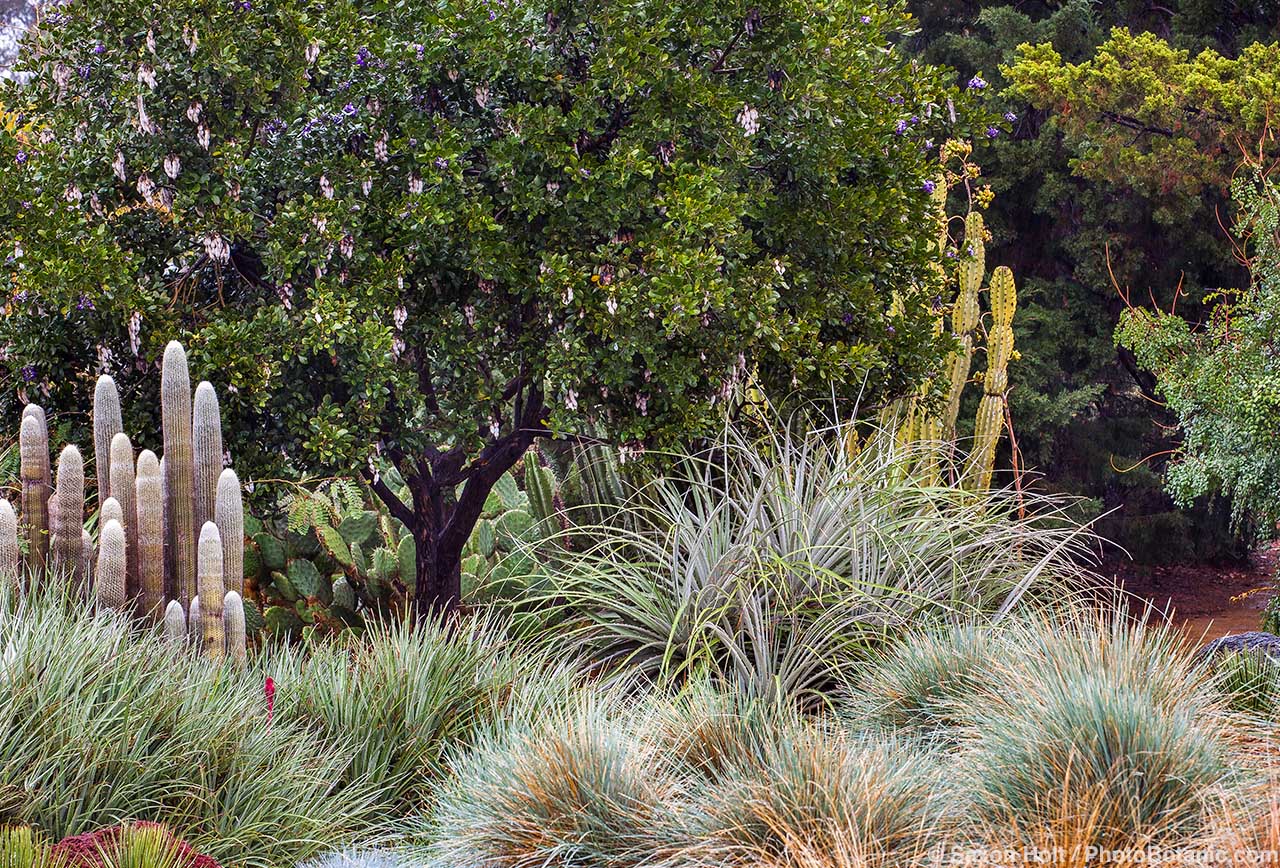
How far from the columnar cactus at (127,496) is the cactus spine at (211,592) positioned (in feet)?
1.35

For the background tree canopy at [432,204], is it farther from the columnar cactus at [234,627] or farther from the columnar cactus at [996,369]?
the columnar cactus at [996,369]

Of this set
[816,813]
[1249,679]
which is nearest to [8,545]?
[816,813]

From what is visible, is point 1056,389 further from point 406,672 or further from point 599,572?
point 406,672

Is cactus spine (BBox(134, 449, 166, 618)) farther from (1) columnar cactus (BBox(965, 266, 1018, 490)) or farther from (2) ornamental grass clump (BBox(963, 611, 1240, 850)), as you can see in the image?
(1) columnar cactus (BBox(965, 266, 1018, 490))

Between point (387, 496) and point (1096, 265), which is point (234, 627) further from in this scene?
point (1096, 265)

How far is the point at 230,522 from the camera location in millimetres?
4789

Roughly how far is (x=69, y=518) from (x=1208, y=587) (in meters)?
11.8

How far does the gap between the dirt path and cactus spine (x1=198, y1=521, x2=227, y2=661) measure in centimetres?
950

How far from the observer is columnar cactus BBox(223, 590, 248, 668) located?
4.64 meters

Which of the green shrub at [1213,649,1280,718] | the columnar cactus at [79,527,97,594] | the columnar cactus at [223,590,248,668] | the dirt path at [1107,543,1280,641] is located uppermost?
the columnar cactus at [79,527,97,594]

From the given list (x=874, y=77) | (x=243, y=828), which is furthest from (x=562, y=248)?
(x=243, y=828)

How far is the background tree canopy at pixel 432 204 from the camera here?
5.22m

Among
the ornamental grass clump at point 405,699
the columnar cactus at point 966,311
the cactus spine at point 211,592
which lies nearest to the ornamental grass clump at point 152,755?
the ornamental grass clump at point 405,699

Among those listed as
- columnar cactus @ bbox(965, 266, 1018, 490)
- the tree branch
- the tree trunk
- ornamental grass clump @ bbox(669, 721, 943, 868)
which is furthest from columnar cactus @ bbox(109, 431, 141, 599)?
columnar cactus @ bbox(965, 266, 1018, 490)
